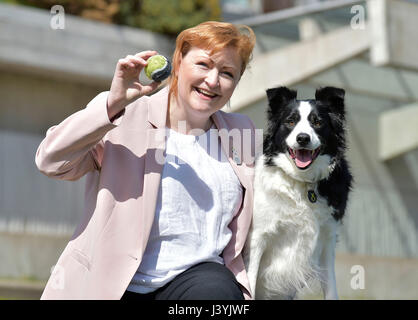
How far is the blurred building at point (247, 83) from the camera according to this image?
10.1 meters

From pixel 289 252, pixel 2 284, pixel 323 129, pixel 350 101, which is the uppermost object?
pixel 350 101

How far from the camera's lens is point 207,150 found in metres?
3.33

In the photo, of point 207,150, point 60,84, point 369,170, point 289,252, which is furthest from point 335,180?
point 369,170

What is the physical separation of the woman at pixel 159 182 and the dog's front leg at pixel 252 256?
348 mm

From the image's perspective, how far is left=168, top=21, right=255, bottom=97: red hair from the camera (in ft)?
10.5

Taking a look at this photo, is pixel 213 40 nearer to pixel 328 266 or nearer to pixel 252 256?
pixel 252 256

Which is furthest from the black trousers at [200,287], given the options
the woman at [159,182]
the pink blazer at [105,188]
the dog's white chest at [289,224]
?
the dog's white chest at [289,224]

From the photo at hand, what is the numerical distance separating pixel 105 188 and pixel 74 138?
27cm

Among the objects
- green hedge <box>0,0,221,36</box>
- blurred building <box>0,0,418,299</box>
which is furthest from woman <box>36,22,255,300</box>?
green hedge <box>0,0,221,36</box>

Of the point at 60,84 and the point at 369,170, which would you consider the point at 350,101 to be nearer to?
the point at 369,170

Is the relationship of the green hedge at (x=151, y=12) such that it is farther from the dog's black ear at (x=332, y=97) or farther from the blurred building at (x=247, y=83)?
the dog's black ear at (x=332, y=97)

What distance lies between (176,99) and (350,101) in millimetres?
9417

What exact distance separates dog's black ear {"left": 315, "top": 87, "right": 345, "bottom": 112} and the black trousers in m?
1.39

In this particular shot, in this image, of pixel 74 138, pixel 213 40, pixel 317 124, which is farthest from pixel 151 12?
pixel 74 138
